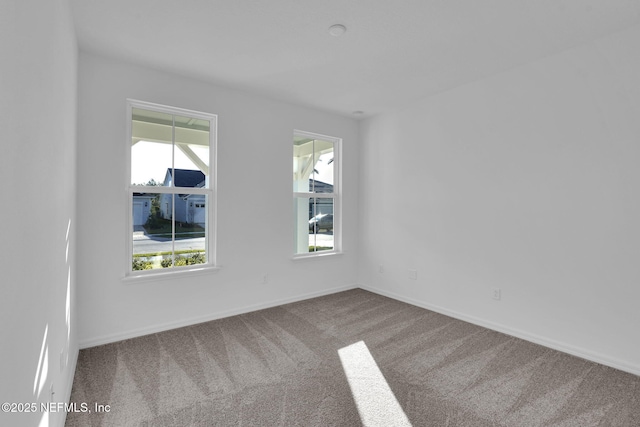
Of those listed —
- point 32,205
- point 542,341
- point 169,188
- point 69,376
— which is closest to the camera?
point 32,205

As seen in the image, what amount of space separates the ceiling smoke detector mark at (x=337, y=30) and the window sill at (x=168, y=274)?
2.61 m

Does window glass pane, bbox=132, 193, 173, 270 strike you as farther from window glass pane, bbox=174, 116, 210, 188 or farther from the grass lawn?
window glass pane, bbox=174, 116, 210, 188

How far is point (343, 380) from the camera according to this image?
2.33 meters

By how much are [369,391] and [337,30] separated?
2.69 metres

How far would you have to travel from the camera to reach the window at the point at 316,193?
4.41 m

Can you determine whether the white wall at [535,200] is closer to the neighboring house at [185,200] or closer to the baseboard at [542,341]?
the baseboard at [542,341]

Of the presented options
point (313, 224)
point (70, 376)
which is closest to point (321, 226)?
point (313, 224)

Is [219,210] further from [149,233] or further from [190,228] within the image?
[149,233]

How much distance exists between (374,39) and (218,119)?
6.22 ft

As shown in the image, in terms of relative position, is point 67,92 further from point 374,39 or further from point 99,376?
point 374,39

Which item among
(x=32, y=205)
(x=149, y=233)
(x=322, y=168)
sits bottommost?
(x=149, y=233)

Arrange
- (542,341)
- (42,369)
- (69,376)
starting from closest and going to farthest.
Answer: (42,369) → (69,376) → (542,341)

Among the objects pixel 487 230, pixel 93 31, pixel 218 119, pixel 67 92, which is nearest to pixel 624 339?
pixel 487 230

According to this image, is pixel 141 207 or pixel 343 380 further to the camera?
pixel 141 207
